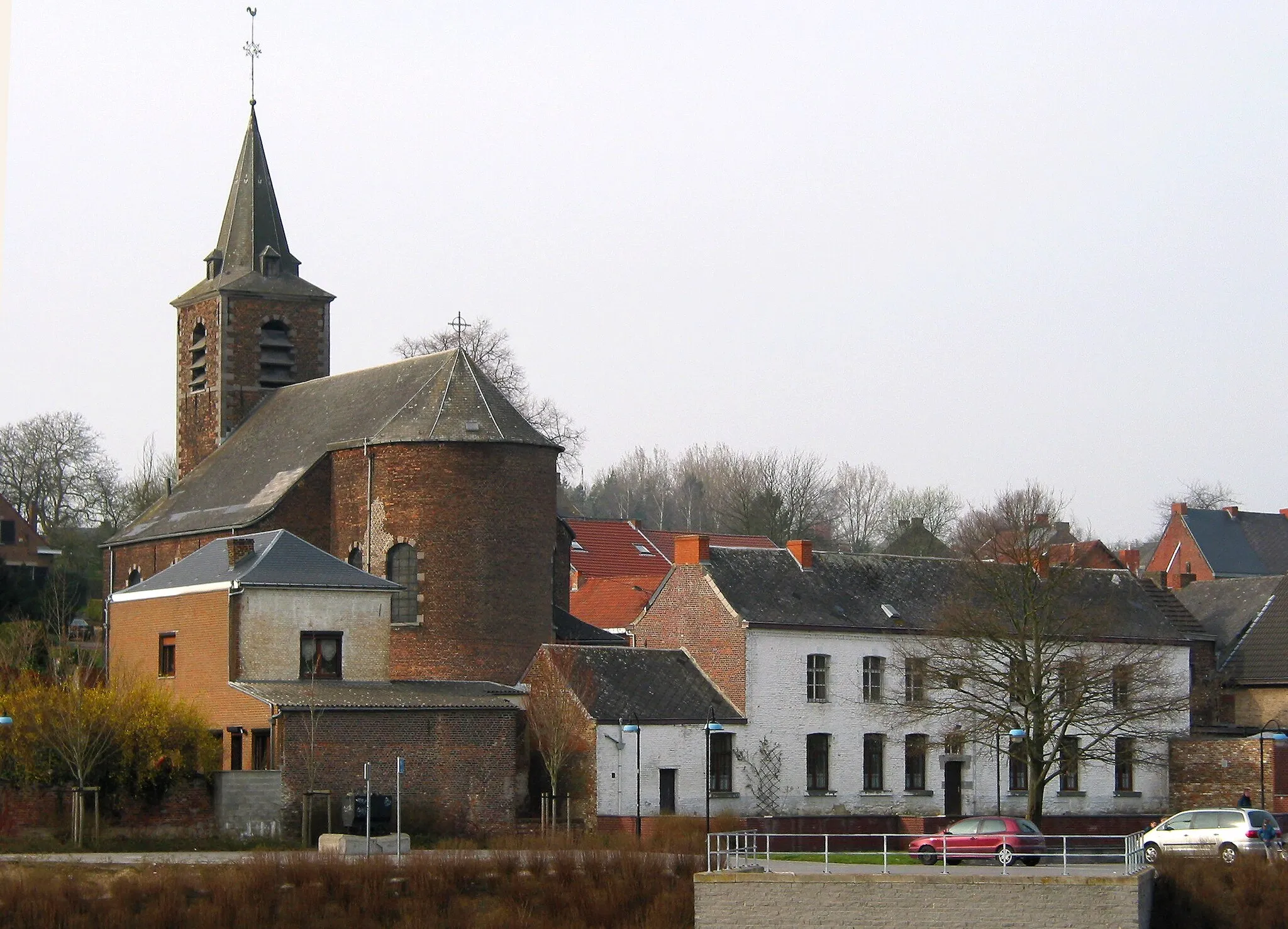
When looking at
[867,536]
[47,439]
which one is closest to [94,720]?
[47,439]

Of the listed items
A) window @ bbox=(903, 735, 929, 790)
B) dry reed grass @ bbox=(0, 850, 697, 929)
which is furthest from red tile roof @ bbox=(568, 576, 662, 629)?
dry reed grass @ bbox=(0, 850, 697, 929)

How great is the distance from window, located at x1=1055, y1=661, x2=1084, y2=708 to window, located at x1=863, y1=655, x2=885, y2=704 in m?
4.44

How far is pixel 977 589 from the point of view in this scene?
1657 inches

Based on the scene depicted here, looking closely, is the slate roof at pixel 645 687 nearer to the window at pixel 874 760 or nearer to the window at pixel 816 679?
the window at pixel 816 679

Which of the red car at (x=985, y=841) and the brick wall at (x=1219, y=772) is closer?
the red car at (x=985, y=841)

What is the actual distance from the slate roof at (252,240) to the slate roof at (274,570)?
14167mm

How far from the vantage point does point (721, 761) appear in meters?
40.6

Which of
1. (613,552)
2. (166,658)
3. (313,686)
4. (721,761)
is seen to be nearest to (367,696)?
(313,686)

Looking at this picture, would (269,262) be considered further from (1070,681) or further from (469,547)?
(1070,681)

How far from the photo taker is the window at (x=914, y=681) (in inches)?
1666

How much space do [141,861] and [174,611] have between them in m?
11.6

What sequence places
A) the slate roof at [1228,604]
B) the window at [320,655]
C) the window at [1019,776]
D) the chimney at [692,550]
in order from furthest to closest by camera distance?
the slate roof at [1228,604], the window at [1019,776], the chimney at [692,550], the window at [320,655]

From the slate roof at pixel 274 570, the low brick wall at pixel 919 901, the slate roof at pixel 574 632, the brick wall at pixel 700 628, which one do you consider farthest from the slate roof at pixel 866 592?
the low brick wall at pixel 919 901

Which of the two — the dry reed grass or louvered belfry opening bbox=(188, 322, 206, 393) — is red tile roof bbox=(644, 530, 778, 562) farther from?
the dry reed grass
